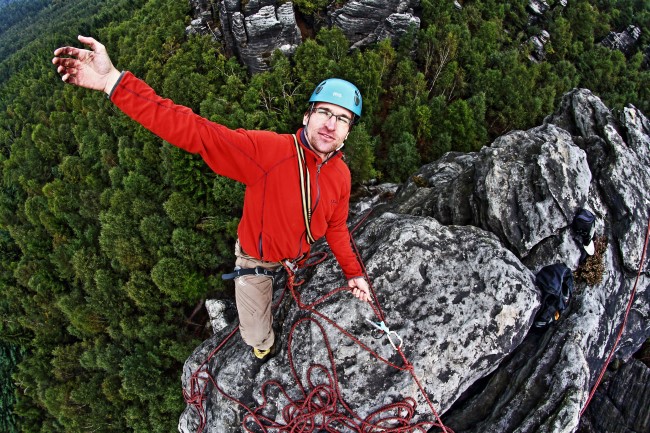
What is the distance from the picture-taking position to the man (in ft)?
10.9

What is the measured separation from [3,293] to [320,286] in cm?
3192

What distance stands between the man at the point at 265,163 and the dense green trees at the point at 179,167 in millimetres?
10178

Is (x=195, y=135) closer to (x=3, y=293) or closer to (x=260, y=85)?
(x=260, y=85)

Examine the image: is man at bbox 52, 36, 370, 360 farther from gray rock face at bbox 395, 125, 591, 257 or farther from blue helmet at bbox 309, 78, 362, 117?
gray rock face at bbox 395, 125, 591, 257

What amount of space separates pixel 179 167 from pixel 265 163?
588 inches

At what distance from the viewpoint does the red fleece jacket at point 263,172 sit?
340 cm

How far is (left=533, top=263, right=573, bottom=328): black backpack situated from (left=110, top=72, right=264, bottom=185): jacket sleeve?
4.80 metres

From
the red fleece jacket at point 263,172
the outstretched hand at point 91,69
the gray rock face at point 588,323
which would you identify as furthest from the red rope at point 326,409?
the outstretched hand at point 91,69

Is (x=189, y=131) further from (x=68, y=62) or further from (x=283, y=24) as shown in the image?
(x=283, y=24)

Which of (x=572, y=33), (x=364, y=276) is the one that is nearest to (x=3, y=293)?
(x=364, y=276)

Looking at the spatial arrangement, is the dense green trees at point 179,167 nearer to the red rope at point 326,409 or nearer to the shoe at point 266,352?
the shoe at point 266,352

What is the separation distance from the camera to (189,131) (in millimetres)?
3607

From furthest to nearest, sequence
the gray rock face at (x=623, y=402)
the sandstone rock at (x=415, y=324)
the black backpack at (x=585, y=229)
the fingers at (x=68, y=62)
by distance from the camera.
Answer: the gray rock face at (x=623, y=402) < the black backpack at (x=585, y=229) < the sandstone rock at (x=415, y=324) < the fingers at (x=68, y=62)

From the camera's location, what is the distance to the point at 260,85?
19.4 m
